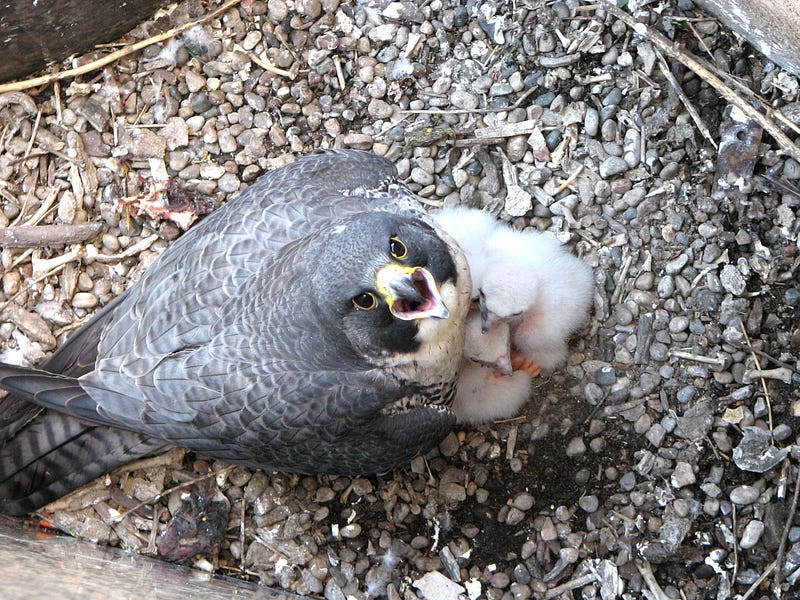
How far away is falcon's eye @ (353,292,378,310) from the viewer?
311 centimetres

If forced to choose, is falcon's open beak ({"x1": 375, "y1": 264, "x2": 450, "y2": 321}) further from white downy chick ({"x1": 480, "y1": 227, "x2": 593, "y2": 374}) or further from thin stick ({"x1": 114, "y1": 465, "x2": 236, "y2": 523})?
thin stick ({"x1": 114, "y1": 465, "x2": 236, "y2": 523})

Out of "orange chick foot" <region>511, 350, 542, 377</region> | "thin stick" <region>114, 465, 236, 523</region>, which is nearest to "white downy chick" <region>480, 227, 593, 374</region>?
"orange chick foot" <region>511, 350, 542, 377</region>

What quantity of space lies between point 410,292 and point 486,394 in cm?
118

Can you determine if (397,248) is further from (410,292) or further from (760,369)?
(760,369)

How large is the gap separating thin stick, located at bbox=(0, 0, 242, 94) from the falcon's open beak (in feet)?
7.45

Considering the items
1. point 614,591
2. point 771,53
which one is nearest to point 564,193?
point 771,53

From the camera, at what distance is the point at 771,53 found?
3.80 meters

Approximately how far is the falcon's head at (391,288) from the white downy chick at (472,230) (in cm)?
39

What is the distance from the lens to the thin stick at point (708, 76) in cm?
381

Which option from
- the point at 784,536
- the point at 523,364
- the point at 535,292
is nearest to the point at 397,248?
the point at 535,292

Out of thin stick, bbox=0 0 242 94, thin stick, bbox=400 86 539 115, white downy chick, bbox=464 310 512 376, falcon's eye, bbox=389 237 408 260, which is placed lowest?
white downy chick, bbox=464 310 512 376

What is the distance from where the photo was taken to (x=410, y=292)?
2969mm

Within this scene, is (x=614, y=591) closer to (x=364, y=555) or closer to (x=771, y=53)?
(x=364, y=555)

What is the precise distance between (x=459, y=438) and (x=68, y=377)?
1.73 meters
